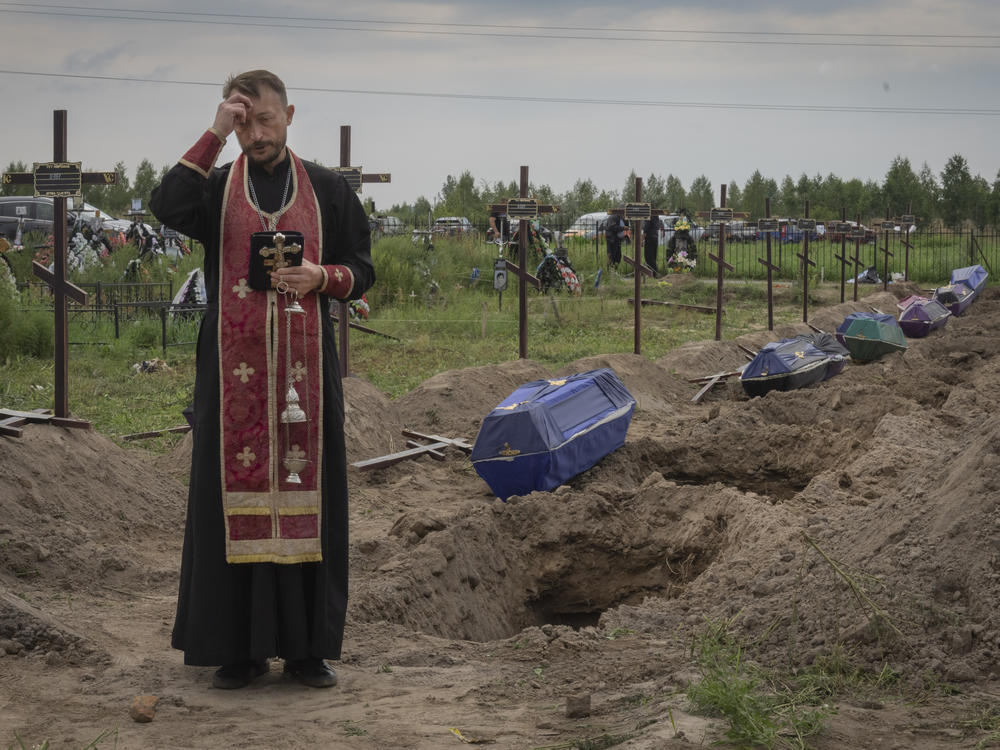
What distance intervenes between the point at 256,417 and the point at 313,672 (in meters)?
0.98

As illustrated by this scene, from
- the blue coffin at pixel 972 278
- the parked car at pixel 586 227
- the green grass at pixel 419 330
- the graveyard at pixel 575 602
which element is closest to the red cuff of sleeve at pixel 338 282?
the graveyard at pixel 575 602

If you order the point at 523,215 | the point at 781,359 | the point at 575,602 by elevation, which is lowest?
the point at 575,602

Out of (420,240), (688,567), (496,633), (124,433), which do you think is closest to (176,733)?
(496,633)

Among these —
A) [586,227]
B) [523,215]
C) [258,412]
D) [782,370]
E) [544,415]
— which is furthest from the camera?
[586,227]

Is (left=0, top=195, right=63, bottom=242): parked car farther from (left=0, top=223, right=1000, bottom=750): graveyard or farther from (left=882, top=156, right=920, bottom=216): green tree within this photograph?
(left=882, top=156, right=920, bottom=216): green tree

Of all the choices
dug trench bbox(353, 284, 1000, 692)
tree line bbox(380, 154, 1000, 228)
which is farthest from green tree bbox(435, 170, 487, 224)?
dug trench bbox(353, 284, 1000, 692)

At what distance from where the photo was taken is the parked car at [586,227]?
3297 cm

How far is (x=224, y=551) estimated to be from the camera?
13.8 feet

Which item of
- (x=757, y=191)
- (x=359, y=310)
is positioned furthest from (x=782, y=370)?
(x=757, y=191)

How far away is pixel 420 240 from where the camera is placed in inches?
935

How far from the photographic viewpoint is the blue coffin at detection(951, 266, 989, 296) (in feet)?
87.6

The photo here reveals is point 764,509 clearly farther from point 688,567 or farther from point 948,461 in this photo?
point 948,461

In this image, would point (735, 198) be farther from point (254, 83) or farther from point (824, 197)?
point (254, 83)

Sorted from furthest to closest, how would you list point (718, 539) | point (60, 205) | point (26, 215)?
point (26, 215)
point (60, 205)
point (718, 539)
